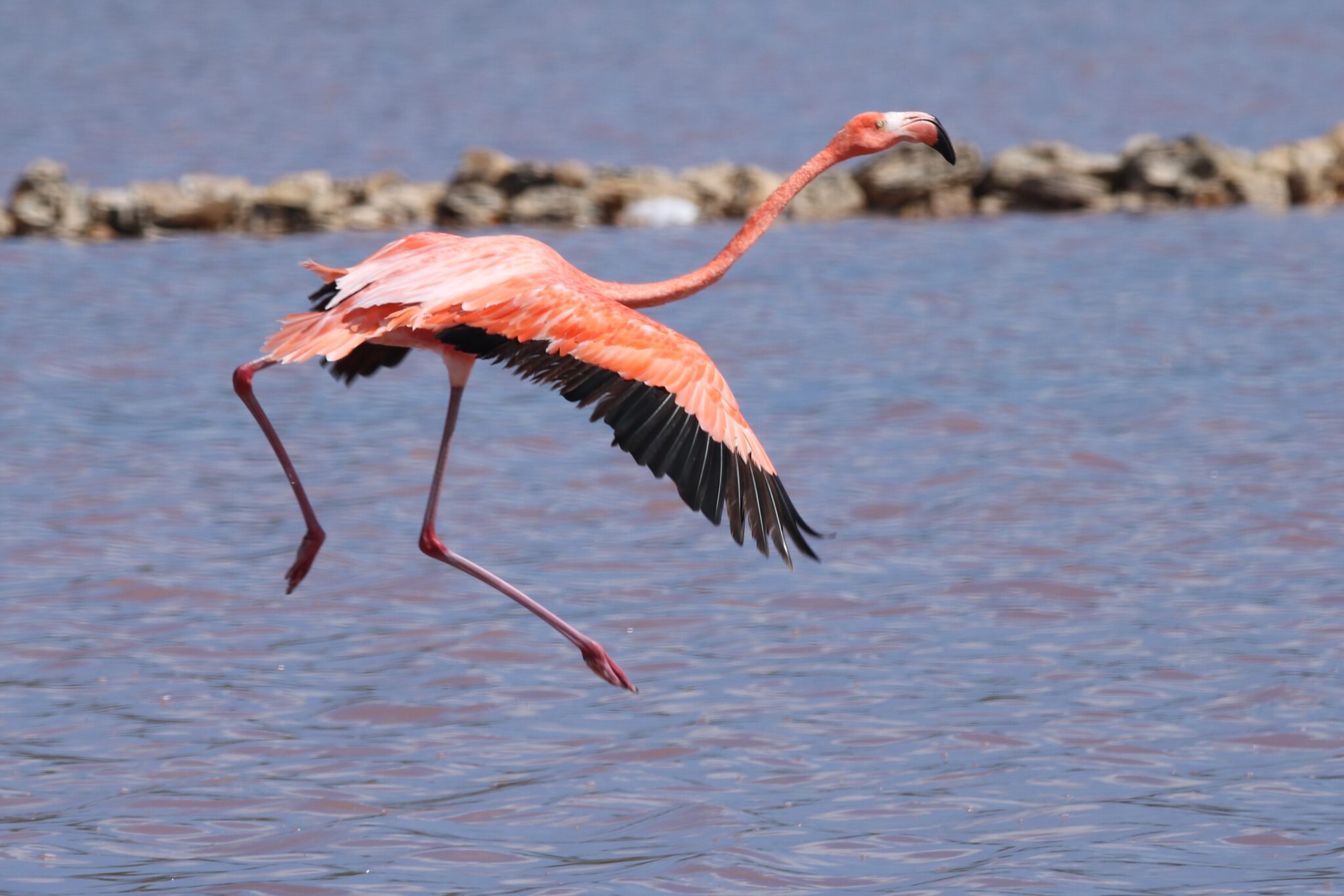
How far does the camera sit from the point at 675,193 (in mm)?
22047

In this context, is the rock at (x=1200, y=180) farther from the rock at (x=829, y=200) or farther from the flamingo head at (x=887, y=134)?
the flamingo head at (x=887, y=134)

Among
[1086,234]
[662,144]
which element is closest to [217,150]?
[662,144]

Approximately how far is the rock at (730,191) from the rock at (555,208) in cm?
127

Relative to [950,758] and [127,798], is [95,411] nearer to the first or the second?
[127,798]

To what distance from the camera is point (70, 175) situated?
24.9m

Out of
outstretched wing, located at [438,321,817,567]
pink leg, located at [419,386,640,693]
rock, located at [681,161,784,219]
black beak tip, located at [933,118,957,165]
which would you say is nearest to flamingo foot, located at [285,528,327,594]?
pink leg, located at [419,386,640,693]

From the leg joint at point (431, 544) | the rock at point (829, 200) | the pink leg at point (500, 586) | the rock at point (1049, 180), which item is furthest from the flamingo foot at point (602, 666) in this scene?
the rock at point (1049, 180)

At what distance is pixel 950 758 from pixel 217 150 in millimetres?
22527

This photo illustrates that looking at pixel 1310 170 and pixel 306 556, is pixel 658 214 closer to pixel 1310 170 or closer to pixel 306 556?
pixel 1310 170

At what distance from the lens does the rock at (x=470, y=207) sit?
69.8 feet

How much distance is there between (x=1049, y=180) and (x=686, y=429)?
56.2 ft

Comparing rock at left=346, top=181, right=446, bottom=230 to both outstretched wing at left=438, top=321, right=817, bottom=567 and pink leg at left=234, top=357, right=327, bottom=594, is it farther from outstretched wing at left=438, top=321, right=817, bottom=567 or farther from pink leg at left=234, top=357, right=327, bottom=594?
outstretched wing at left=438, top=321, right=817, bottom=567

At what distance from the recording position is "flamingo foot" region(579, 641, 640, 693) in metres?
6.56

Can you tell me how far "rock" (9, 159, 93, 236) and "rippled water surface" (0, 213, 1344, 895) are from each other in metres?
4.79
